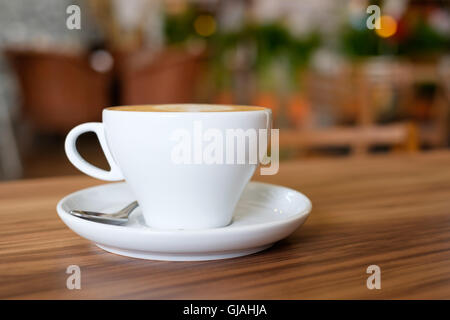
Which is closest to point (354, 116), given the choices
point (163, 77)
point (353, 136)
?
point (163, 77)

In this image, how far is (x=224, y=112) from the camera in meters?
0.29

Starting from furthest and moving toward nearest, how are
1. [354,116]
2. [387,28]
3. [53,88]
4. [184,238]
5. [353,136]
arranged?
[387,28]
[53,88]
[354,116]
[353,136]
[184,238]

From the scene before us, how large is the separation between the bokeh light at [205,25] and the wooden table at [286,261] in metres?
4.84

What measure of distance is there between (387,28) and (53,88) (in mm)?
2276

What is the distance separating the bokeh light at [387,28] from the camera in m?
3.49

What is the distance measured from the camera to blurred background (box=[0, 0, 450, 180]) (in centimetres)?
173

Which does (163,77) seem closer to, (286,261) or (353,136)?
(353,136)

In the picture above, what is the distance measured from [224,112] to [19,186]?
303 millimetres

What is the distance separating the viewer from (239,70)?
4488 millimetres

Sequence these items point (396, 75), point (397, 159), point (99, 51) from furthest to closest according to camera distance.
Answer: point (99, 51)
point (396, 75)
point (397, 159)

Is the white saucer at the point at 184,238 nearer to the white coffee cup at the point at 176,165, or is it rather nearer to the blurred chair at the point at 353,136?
the white coffee cup at the point at 176,165

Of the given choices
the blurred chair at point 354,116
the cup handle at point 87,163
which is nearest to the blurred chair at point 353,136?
the blurred chair at point 354,116
